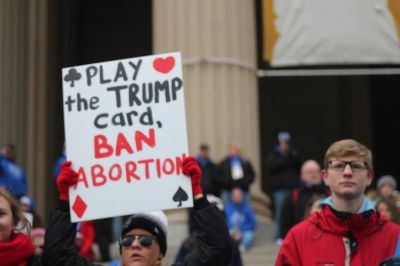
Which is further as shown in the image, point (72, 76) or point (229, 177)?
point (229, 177)

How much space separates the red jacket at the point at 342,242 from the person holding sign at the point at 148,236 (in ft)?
1.14

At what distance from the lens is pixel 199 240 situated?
4.73m

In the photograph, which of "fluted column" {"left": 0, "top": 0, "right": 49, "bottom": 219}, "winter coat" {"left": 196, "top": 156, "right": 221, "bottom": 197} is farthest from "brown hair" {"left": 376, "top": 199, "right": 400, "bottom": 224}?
"fluted column" {"left": 0, "top": 0, "right": 49, "bottom": 219}

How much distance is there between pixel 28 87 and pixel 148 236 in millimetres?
15570

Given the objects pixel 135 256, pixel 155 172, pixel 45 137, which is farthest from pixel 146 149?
pixel 45 137

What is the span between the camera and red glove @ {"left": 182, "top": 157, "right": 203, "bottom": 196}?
15.9ft

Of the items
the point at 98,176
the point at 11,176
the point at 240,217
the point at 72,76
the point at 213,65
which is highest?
the point at 213,65

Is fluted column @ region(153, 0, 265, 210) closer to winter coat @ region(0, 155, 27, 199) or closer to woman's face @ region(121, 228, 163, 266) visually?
winter coat @ region(0, 155, 27, 199)

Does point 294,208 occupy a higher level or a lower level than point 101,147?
lower

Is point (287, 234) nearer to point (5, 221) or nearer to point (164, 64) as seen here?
point (164, 64)

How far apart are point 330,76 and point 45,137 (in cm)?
835

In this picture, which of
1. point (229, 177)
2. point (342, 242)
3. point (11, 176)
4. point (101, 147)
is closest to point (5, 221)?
point (101, 147)

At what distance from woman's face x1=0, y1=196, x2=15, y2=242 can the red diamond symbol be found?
34 cm

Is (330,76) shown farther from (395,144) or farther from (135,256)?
(135,256)
